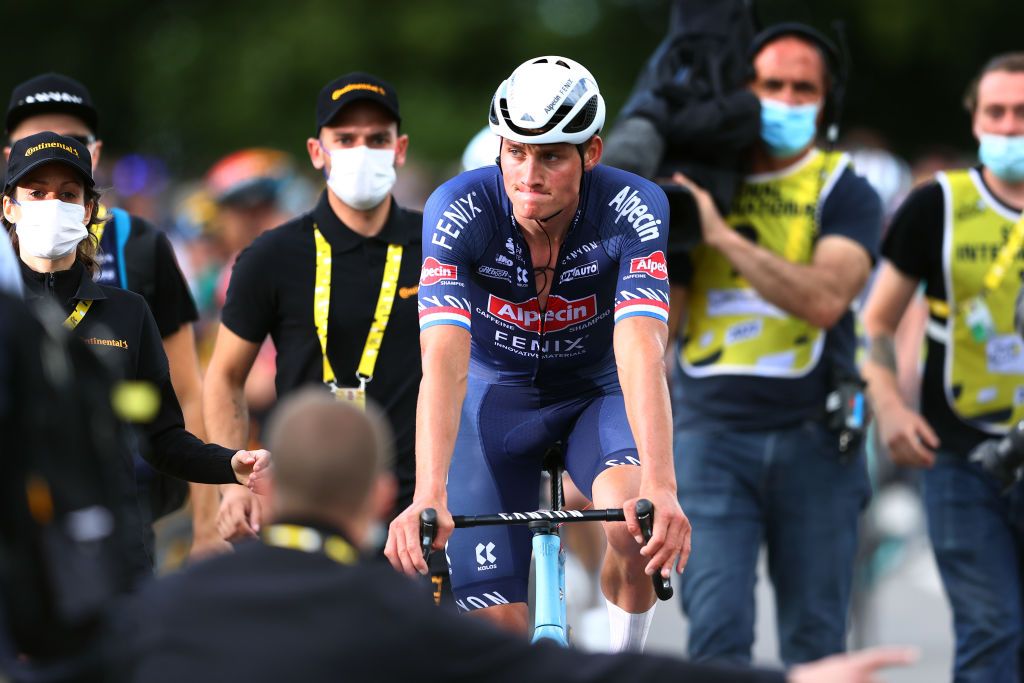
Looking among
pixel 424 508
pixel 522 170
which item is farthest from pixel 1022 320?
pixel 424 508

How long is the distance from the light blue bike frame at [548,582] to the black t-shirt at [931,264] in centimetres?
308

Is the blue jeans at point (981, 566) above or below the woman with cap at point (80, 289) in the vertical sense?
below

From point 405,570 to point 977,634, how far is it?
365 cm

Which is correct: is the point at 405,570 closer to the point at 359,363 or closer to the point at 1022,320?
the point at 359,363

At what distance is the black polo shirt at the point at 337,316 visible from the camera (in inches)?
302

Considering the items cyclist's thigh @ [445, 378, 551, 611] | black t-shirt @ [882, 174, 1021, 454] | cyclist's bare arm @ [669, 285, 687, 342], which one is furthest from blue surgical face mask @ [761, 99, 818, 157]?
cyclist's thigh @ [445, 378, 551, 611]

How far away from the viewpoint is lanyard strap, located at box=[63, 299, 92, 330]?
635 centimetres

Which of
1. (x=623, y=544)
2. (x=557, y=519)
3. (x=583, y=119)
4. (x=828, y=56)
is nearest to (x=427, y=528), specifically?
(x=557, y=519)

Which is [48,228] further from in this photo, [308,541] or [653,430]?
[308,541]

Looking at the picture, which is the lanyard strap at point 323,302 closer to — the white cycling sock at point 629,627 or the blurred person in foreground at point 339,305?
the blurred person in foreground at point 339,305

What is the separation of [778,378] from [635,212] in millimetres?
2297

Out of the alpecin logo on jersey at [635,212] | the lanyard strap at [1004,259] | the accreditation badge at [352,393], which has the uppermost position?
the alpecin logo on jersey at [635,212]

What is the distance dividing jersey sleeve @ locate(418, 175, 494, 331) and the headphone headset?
266 centimetres

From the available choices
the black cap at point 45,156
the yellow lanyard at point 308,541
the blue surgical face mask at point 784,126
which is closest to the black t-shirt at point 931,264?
the blue surgical face mask at point 784,126
